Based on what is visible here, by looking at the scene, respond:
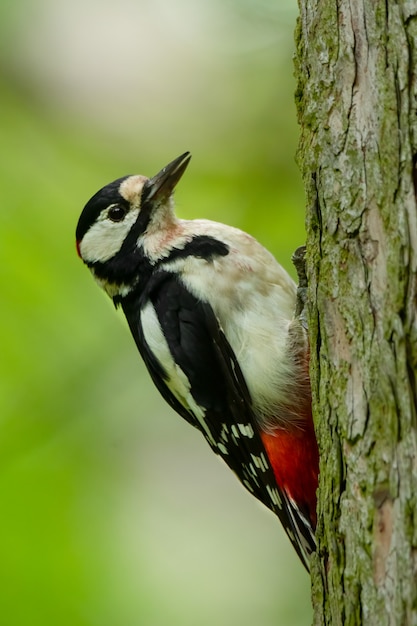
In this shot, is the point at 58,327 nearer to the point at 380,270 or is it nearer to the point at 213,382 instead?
the point at 213,382

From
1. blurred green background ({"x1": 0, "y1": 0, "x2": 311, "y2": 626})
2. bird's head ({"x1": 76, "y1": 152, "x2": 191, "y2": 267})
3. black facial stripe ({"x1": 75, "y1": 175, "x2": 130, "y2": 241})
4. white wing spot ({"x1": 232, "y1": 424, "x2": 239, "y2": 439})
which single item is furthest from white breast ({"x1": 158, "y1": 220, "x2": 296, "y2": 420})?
blurred green background ({"x1": 0, "y1": 0, "x2": 311, "y2": 626})

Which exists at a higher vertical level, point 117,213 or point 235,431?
point 117,213

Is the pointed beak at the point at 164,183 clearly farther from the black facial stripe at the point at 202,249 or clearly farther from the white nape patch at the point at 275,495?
the white nape patch at the point at 275,495

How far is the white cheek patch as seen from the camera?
3523mm

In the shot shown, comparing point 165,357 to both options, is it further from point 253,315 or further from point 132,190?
point 132,190

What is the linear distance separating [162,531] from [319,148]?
10.5ft

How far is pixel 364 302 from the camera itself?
2.02 m

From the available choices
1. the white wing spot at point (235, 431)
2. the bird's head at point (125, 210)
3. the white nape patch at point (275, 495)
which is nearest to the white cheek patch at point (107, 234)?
the bird's head at point (125, 210)

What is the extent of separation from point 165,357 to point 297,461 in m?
0.63

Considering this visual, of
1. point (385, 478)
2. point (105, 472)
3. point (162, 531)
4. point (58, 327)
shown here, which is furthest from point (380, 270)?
point (162, 531)

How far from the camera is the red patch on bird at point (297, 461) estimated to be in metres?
3.16

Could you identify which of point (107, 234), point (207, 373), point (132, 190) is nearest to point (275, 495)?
point (207, 373)

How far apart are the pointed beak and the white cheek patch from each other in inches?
3.6

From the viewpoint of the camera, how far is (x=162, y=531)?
4926 millimetres
